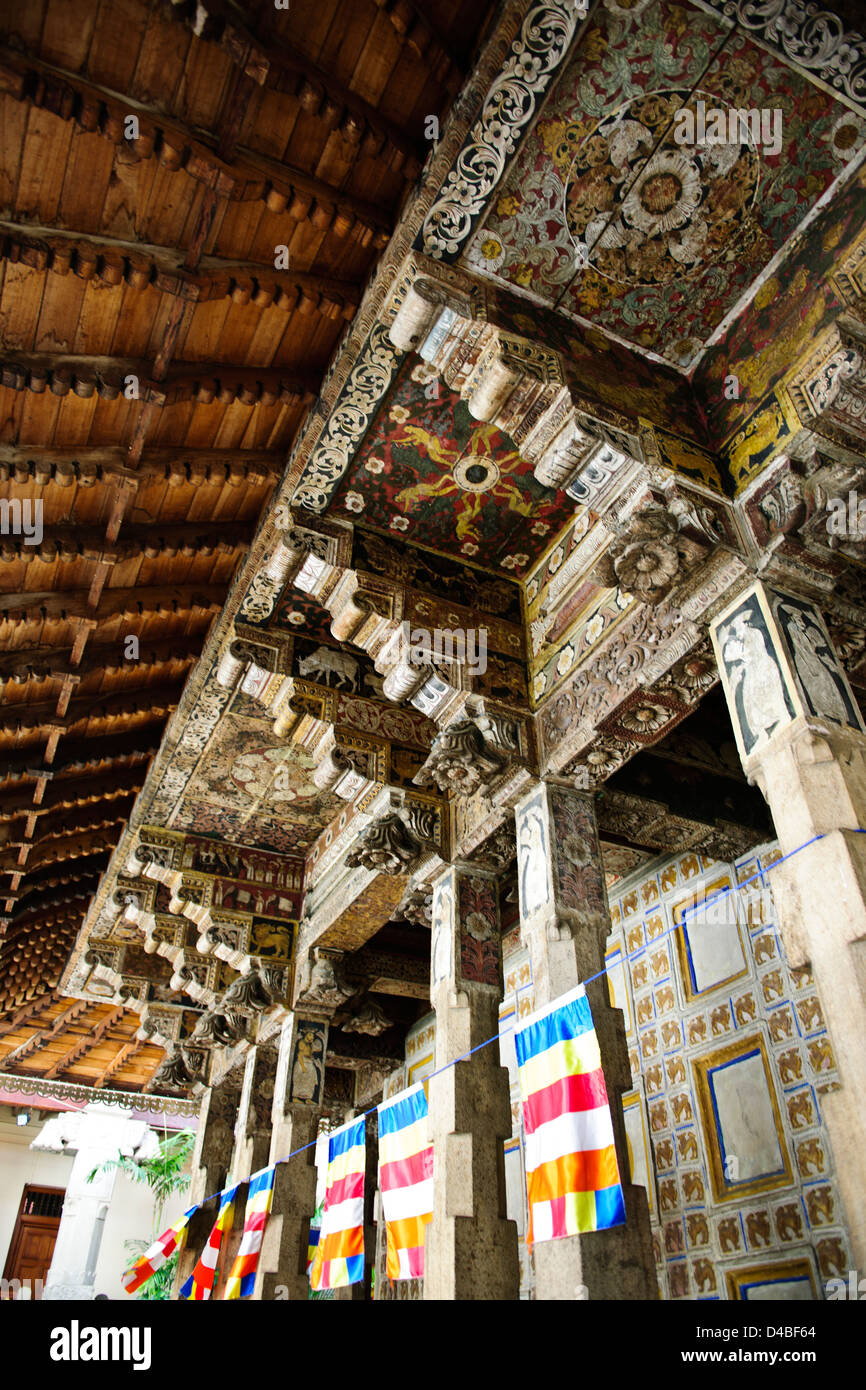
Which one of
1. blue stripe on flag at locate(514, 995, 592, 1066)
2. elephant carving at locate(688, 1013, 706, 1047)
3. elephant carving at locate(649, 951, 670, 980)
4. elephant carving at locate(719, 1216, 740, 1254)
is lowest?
elephant carving at locate(719, 1216, 740, 1254)

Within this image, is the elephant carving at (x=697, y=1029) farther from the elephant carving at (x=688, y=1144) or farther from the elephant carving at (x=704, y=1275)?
the elephant carving at (x=704, y=1275)

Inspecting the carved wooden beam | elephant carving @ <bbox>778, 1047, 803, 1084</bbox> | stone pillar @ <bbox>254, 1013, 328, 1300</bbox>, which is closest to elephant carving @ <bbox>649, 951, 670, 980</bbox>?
elephant carving @ <bbox>778, 1047, 803, 1084</bbox>

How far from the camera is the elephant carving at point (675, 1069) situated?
7.02 m

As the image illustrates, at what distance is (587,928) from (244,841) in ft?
19.7

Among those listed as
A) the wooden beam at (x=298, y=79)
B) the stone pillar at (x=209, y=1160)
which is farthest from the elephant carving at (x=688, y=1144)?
the stone pillar at (x=209, y=1160)

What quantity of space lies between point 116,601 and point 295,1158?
18.7ft

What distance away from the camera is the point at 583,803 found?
6.07 metres

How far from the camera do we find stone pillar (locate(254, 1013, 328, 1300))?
8062 millimetres

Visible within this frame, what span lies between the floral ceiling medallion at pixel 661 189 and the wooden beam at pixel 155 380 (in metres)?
2.10

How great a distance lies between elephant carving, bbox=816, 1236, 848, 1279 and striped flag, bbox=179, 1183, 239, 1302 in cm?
614

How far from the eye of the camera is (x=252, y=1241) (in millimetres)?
8320

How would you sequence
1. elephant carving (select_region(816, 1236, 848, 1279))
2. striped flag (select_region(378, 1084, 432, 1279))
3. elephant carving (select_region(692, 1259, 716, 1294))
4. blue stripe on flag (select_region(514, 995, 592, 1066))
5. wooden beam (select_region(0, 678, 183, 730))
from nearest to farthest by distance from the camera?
1. blue stripe on flag (select_region(514, 995, 592, 1066))
2. elephant carving (select_region(816, 1236, 848, 1279))
3. striped flag (select_region(378, 1084, 432, 1279))
4. elephant carving (select_region(692, 1259, 716, 1294))
5. wooden beam (select_region(0, 678, 183, 730))

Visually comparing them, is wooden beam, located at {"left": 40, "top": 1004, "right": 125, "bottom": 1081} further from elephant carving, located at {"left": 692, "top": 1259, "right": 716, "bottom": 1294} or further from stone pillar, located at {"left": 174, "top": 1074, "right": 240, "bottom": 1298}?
elephant carving, located at {"left": 692, "top": 1259, "right": 716, "bottom": 1294}
